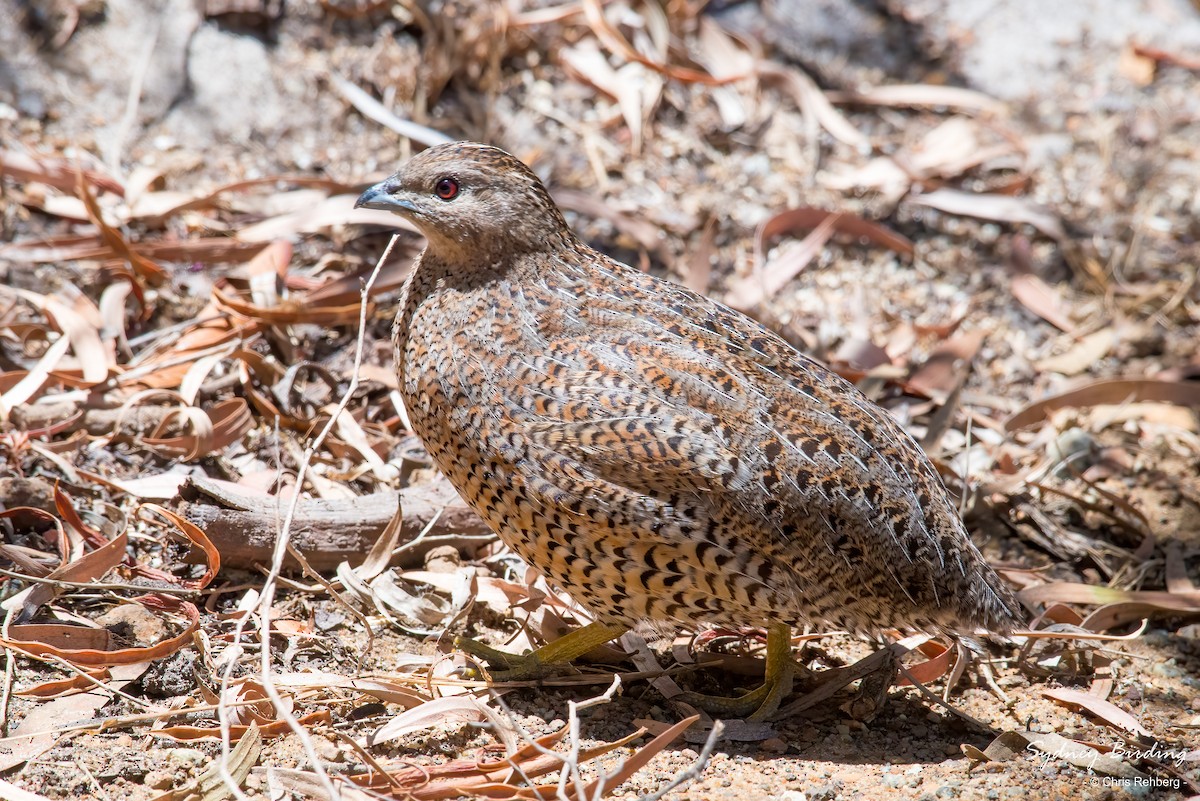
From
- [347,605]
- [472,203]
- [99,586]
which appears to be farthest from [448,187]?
[99,586]

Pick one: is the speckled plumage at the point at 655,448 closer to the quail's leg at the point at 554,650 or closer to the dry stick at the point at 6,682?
the quail's leg at the point at 554,650

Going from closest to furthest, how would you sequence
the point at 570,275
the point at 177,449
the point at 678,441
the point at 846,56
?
the point at 678,441
the point at 570,275
the point at 177,449
the point at 846,56

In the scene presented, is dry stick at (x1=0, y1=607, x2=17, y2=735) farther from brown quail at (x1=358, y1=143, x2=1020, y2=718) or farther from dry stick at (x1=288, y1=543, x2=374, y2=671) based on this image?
brown quail at (x1=358, y1=143, x2=1020, y2=718)

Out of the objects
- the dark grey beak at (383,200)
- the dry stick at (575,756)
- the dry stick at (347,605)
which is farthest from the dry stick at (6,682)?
the dark grey beak at (383,200)

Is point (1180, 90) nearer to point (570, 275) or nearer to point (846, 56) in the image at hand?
point (846, 56)

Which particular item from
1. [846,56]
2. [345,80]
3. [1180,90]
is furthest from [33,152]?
[1180,90]
